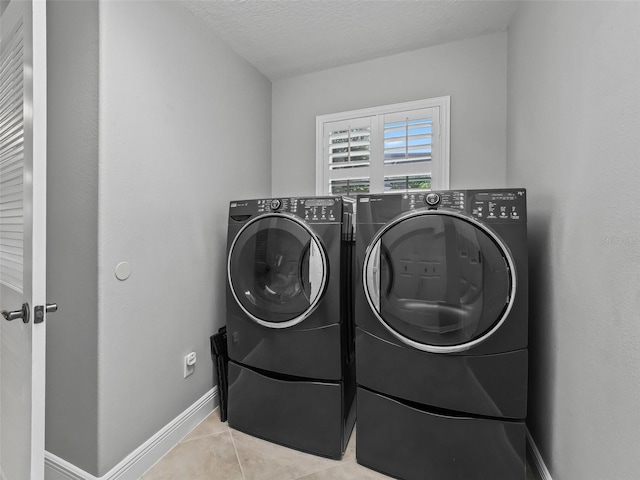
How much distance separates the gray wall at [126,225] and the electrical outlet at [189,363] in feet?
0.10

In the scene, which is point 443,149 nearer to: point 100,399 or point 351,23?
point 351,23

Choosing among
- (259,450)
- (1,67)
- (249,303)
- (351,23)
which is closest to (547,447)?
(259,450)

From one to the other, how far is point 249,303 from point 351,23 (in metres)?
1.81

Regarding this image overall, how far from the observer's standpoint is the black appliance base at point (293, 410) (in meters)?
1.56

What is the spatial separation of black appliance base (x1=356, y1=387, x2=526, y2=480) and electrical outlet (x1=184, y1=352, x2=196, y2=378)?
0.98 m

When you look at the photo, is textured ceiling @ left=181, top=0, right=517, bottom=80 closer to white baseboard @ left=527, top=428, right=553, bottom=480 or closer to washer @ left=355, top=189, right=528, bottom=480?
washer @ left=355, top=189, right=528, bottom=480

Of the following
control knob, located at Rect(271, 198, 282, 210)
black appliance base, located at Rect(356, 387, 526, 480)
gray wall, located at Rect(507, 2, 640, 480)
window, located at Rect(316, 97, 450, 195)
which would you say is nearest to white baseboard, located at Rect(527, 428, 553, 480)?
gray wall, located at Rect(507, 2, 640, 480)

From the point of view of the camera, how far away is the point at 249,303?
167 cm

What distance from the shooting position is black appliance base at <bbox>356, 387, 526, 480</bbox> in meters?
1.26

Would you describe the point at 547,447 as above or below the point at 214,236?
below

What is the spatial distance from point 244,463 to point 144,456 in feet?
1.60

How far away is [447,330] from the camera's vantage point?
1286mm

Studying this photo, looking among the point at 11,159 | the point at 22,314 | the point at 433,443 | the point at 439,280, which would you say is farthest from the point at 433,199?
the point at 11,159

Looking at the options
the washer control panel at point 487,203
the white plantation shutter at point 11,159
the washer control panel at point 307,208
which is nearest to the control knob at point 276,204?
the washer control panel at point 307,208
